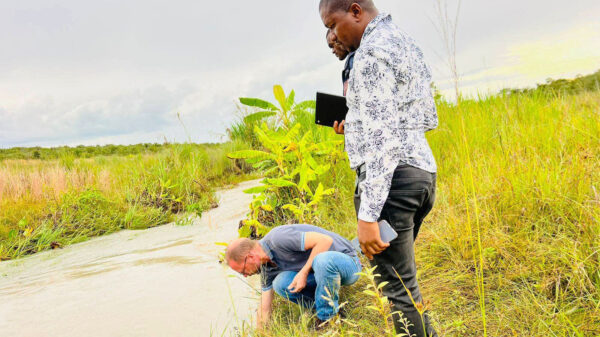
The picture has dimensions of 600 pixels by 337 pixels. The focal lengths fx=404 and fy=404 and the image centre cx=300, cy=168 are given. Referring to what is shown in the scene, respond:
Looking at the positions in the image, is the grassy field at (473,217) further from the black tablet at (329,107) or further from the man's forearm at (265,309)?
the black tablet at (329,107)

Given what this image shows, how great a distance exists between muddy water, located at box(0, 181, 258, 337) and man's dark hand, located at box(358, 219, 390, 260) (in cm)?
89

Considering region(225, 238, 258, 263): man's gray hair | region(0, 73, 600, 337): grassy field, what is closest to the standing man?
region(0, 73, 600, 337): grassy field

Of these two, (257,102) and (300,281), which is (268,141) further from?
(300,281)

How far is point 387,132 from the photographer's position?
147 cm

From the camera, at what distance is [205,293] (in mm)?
3197

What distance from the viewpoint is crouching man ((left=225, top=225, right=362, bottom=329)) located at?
248cm

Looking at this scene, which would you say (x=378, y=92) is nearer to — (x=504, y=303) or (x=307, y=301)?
(x=504, y=303)

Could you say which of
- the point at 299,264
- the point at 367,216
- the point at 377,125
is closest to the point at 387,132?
the point at 377,125

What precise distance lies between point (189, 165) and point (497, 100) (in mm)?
5258

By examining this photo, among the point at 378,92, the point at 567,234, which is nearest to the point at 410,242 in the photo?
the point at 378,92

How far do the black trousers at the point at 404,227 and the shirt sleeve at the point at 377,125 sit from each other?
0.11 m

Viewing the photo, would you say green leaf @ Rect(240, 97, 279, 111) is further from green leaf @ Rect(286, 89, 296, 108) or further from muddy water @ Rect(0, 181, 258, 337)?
muddy water @ Rect(0, 181, 258, 337)

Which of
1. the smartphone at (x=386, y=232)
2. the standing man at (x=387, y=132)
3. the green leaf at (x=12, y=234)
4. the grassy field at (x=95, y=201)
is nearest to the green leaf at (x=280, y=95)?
the standing man at (x=387, y=132)

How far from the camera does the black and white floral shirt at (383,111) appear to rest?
4.85 ft
